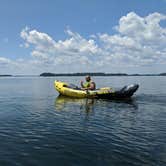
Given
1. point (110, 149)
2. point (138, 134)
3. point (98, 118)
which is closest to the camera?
point (110, 149)

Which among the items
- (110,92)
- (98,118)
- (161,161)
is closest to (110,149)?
(161,161)

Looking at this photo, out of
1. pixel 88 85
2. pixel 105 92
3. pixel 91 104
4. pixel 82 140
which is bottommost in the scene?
pixel 82 140

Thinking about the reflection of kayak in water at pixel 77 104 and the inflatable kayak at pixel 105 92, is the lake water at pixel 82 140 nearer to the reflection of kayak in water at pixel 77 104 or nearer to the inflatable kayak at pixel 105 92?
the reflection of kayak in water at pixel 77 104

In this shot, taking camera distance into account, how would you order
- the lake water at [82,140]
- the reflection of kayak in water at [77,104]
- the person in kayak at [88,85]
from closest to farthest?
1. the lake water at [82,140]
2. the reflection of kayak in water at [77,104]
3. the person in kayak at [88,85]

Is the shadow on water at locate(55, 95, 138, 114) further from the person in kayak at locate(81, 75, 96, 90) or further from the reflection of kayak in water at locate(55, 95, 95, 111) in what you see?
the person in kayak at locate(81, 75, 96, 90)

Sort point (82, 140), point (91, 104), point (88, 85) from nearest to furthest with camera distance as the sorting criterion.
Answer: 1. point (82, 140)
2. point (91, 104)
3. point (88, 85)

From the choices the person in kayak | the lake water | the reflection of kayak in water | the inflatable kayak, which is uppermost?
the person in kayak

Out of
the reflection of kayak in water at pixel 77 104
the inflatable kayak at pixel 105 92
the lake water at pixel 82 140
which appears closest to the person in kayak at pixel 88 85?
the inflatable kayak at pixel 105 92

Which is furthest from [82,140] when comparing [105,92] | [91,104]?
[105,92]

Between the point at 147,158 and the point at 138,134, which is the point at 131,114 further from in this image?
the point at 147,158

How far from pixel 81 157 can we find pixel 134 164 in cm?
178

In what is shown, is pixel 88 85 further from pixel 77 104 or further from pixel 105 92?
pixel 77 104

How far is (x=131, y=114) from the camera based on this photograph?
54.4ft

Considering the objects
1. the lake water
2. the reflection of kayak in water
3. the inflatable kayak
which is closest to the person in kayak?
the inflatable kayak
